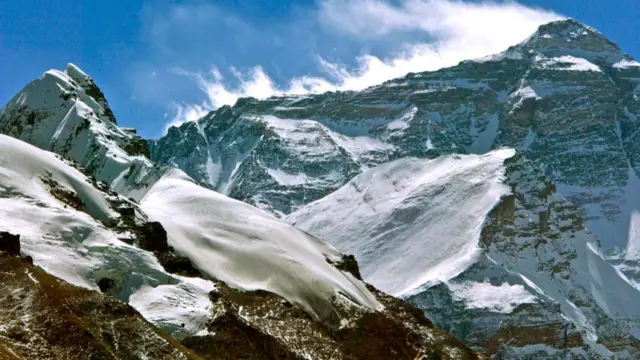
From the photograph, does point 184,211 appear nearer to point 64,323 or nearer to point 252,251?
point 252,251

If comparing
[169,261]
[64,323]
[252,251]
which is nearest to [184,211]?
[252,251]

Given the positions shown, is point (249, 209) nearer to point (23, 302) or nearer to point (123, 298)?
point (123, 298)

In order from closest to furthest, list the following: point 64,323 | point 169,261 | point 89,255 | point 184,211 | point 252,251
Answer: point 64,323
point 89,255
point 169,261
point 252,251
point 184,211

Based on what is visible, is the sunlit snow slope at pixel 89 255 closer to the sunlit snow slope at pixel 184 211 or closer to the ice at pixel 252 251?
the sunlit snow slope at pixel 184 211

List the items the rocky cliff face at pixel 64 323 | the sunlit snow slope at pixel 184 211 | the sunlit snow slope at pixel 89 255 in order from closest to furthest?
the rocky cliff face at pixel 64 323, the sunlit snow slope at pixel 89 255, the sunlit snow slope at pixel 184 211

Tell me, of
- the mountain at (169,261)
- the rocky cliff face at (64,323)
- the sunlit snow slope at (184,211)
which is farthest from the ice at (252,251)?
the rocky cliff face at (64,323)

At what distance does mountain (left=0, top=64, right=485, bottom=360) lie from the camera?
312 feet

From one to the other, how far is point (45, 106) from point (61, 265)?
62.6 metres

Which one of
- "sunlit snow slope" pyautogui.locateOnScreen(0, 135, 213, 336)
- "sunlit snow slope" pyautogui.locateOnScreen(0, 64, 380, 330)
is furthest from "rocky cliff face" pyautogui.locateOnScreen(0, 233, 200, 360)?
"sunlit snow slope" pyautogui.locateOnScreen(0, 64, 380, 330)

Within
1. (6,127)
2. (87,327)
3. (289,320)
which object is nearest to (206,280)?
(289,320)

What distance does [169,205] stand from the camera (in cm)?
13900

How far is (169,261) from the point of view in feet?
359

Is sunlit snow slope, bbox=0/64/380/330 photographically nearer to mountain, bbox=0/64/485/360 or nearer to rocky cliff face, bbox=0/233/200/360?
mountain, bbox=0/64/485/360

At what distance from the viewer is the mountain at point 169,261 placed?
95062 mm
